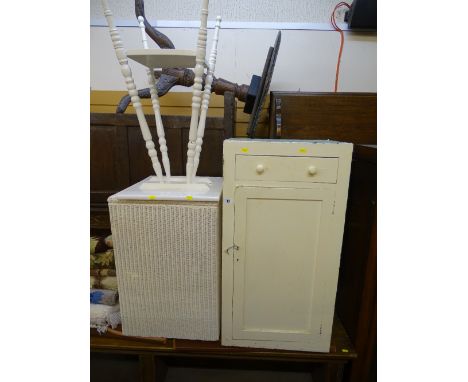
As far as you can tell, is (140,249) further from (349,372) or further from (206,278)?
(349,372)

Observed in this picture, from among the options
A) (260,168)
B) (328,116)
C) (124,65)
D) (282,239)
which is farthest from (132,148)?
(328,116)

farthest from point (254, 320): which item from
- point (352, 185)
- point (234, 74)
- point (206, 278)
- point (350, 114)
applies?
point (234, 74)

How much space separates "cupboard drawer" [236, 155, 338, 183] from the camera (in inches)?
32.0

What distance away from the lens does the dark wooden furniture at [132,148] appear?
1144 millimetres

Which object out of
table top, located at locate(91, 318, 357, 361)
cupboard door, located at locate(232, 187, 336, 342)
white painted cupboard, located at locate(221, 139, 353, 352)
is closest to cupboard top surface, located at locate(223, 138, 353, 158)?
white painted cupboard, located at locate(221, 139, 353, 352)

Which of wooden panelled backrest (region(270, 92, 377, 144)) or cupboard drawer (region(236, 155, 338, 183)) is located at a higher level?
wooden panelled backrest (region(270, 92, 377, 144))

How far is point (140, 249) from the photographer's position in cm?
89

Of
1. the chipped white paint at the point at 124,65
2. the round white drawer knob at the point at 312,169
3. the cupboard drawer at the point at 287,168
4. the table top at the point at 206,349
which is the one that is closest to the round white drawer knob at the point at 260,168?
the cupboard drawer at the point at 287,168

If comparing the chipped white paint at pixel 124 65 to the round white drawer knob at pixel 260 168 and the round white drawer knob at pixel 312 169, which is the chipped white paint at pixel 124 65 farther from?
the round white drawer knob at pixel 312 169

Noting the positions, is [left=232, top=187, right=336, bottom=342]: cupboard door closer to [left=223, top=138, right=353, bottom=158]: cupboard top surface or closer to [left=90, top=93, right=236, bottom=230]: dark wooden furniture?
[left=223, top=138, right=353, bottom=158]: cupboard top surface

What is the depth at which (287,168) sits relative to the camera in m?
0.82

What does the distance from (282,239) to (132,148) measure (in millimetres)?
736

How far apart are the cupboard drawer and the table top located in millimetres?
602

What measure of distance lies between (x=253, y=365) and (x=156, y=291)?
58cm
